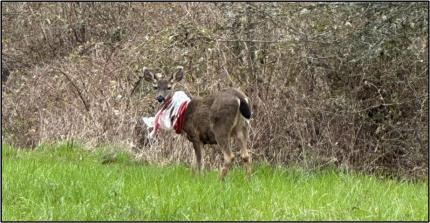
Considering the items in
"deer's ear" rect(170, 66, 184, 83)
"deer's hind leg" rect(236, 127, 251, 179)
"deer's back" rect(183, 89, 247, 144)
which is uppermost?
"deer's ear" rect(170, 66, 184, 83)

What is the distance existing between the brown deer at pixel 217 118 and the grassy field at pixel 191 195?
1.24 ft

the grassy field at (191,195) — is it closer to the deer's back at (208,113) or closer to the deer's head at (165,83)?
the deer's back at (208,113)

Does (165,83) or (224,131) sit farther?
(165,83)

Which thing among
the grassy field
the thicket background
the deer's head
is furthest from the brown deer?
the thicket background

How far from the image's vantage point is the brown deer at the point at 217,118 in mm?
8742

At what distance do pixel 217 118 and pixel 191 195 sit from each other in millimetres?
1998

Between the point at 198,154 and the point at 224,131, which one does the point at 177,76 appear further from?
the point at 224,131

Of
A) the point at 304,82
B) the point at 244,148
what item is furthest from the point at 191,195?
the point at 304,82

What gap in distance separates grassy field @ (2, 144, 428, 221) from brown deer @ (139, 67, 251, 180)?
1.24 feet

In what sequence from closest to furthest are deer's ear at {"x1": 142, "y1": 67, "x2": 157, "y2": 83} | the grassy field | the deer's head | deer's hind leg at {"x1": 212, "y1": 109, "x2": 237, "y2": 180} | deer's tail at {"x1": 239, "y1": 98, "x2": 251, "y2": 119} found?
the grassy field, deer's tail at {"x1": 239, "y1": 98, "x2": 251, "y2": 119}, deer's hind leg at {"x1": 212, "y1": 109, "x2": 237, "y2": 180}, the deer's head, deer's ear at {"x1": 142, "y1": 67, "x2": 157, "y2": 83}

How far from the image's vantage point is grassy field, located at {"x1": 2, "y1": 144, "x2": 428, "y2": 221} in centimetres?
649

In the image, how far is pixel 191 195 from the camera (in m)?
7.04

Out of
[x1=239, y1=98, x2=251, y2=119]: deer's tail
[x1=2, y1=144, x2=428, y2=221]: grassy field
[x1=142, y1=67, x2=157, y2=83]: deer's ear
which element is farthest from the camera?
[x1=142, y1=67, x2=157, y2=83]: deer's ear

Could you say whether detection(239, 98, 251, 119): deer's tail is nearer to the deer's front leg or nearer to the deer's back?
the deer's back
